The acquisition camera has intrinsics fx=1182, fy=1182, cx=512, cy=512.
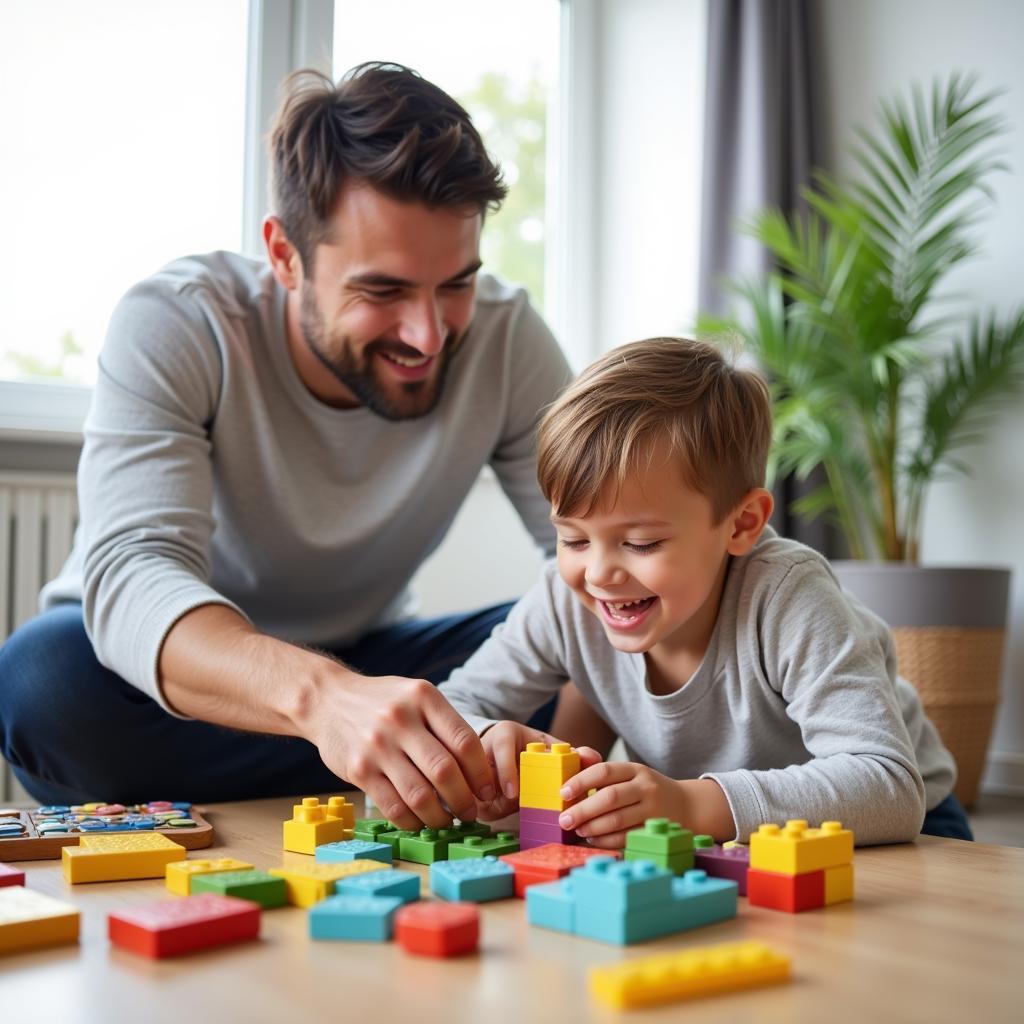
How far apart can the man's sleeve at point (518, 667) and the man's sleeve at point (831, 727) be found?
0.26m

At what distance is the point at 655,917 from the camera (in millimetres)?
759

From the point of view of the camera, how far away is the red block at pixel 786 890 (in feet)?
2.77

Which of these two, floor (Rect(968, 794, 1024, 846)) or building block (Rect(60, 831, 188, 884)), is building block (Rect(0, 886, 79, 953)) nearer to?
building block (Rect(60, 831, 188, 884))

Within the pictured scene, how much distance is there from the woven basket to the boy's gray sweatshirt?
1.33 metres

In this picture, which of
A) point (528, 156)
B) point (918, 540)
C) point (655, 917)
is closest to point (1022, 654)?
point (918, 540)

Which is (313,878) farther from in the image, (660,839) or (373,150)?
(373,150)

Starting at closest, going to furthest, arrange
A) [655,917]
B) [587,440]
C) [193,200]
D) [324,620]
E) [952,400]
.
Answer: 1. [655,917]
2. [587,440]
3. [324,620]
4. [193,200]
5. [952,400]

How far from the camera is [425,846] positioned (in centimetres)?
100

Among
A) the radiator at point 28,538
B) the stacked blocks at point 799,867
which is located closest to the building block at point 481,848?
the stacked blocks at point 799,867

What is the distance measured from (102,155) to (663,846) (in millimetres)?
2242

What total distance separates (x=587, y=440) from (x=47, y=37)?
1882 mm

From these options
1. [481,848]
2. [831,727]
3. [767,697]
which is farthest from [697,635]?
[481,848]

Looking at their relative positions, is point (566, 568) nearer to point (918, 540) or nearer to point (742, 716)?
point (742, 716)

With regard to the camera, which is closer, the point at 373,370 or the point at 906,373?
the point at 373,370
